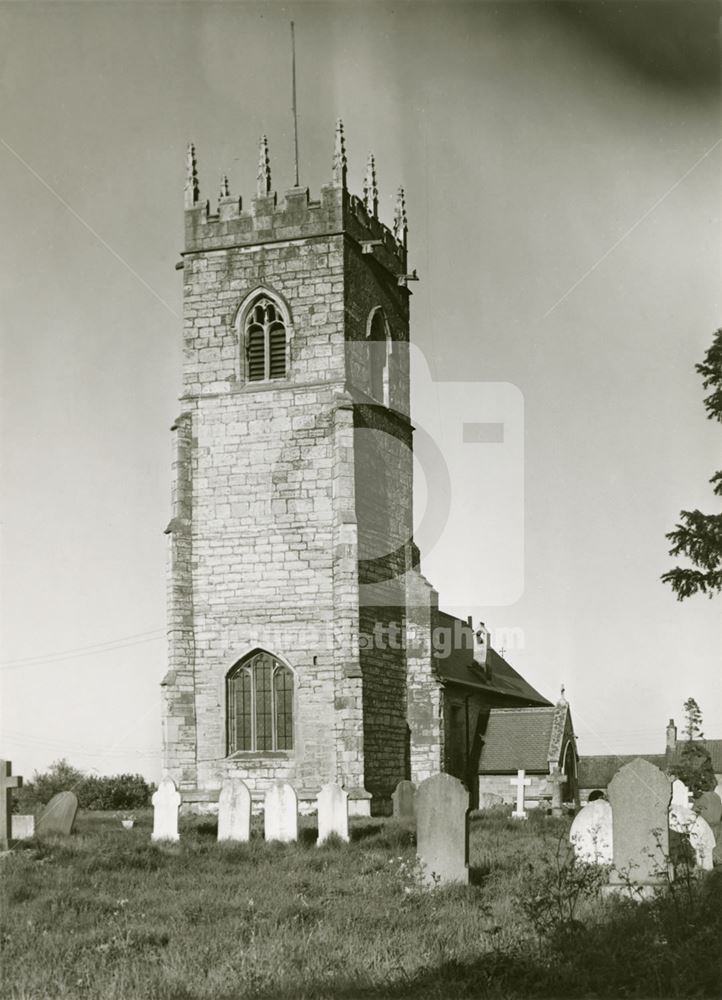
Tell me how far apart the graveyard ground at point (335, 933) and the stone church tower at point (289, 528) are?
10125 mm

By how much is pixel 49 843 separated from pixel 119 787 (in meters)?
22.8

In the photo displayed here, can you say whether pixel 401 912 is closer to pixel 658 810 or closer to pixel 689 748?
pixel 658 810

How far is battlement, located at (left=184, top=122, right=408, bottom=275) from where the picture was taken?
2677 centimetres

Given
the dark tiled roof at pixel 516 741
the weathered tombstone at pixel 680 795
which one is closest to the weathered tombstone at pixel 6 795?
the weathered tombstone at pixel 680 795

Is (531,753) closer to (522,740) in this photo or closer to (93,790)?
(522,740)

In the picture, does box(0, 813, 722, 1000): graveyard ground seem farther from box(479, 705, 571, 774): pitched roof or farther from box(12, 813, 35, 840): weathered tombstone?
box(479, 705, 571, 774): pitched roof

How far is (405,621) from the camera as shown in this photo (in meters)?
27.6

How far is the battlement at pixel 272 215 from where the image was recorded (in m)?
26.8

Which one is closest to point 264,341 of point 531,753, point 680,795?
→ point 680,795

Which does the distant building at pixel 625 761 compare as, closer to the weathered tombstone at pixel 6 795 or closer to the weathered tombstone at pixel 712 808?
the weathered tombstone at pixel 712 808

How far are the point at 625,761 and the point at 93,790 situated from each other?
39.5 m

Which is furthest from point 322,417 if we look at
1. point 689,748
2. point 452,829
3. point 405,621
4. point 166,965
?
point 689,748

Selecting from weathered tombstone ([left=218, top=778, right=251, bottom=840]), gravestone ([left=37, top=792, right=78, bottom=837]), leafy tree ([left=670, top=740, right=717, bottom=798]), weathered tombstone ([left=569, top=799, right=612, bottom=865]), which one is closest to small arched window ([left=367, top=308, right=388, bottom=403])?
weathered tombstone ([left=218, top=778, right=251, bottom=840])

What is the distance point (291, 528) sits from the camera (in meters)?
25.9
